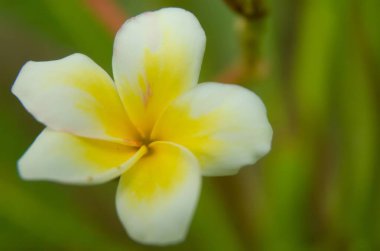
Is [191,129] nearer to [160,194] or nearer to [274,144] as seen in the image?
[160,194]

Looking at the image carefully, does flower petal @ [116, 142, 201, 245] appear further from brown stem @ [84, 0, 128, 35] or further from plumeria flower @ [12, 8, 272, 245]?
brown stem @ [84, 0, 128, 35]

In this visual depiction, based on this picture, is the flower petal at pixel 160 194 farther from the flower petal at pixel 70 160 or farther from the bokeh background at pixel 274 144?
the bokeh background at pixel 274 144

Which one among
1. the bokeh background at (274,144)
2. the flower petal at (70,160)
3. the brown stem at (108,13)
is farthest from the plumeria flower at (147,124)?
the brown stem at (108,13)

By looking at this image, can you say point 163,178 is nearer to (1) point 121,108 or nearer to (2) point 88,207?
(1) point 121,108

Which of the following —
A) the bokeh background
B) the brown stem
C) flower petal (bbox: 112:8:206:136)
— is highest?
flower petal (bbox: 112:8:206:136)

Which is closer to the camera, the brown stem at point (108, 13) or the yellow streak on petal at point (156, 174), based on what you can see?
the yellow streak on petal at point (156, 174)

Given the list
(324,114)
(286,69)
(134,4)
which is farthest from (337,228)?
(134,4)

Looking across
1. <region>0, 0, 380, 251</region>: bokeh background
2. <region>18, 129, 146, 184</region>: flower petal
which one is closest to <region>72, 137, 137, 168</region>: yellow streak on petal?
<region>18, 129, 146, 184</region>: flower petal
